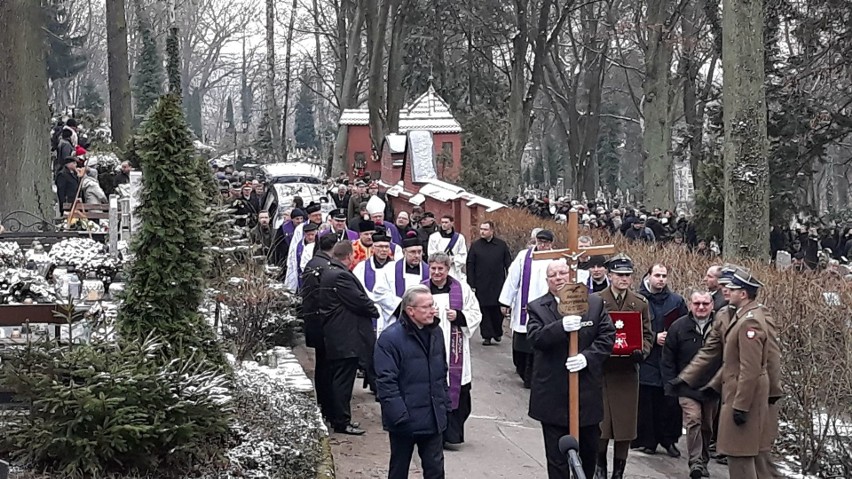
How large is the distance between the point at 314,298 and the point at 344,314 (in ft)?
1.29

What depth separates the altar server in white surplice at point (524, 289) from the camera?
44.8 feet

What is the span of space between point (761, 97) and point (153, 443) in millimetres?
10884

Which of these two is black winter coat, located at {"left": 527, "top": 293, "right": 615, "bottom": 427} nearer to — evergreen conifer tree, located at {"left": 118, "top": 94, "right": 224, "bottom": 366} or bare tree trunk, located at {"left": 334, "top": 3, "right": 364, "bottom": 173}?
evergreen conifer tree, located at {"left": 118, "top": 94, "right": 224, "bottom": 366}

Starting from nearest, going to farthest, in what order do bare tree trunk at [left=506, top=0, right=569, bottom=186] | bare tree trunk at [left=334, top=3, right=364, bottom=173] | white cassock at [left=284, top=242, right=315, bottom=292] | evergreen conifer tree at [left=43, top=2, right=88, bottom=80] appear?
white cassock at [left=284, top=242, right=315, bottom=292], bare tree trunk at [left=506, top=0, right=569, bottom=186], bare tree trunk at [left=334, top=3, right=364, bottom=173], evergreen conifer tree at [left=43, top=2, right=88, bottom=80]

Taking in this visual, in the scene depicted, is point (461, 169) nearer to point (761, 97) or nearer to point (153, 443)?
point (761, 97)

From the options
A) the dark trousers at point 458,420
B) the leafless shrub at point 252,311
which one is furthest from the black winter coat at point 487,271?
the dark trousers at point 458,420

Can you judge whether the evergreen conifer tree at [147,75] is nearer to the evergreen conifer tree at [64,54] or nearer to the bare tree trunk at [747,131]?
the evergreen conifer tree at [64,54]

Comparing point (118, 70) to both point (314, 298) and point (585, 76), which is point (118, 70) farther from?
point (585, 76)

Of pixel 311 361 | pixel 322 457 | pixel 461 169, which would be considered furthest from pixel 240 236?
pixel 461 169

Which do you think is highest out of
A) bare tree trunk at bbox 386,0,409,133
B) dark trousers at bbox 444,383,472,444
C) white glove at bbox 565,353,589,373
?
bare tree trunk at bbox 386,0,409,133

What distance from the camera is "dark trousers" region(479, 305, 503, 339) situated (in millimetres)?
16797

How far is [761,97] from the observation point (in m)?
15.4

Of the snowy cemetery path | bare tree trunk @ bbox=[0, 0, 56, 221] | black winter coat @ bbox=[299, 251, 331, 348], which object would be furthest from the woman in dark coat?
bare tree trunk @ bbox=[0, 0, 56, 221]

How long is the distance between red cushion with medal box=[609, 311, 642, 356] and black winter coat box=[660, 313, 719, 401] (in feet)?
3.50
